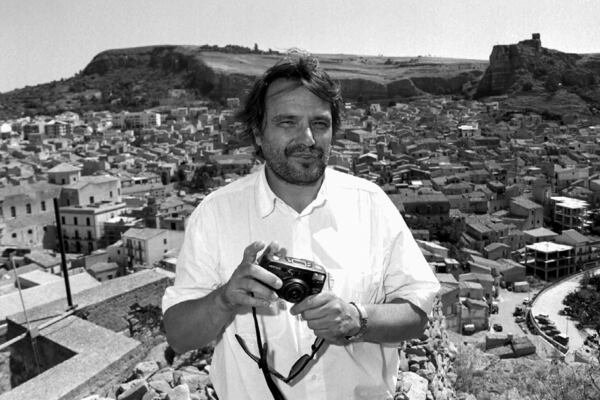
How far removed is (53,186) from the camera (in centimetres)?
2558

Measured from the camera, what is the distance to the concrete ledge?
323 centimetres

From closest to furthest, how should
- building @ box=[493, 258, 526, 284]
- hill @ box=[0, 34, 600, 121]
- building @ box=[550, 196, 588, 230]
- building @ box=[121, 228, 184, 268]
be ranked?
building @ box=[121, 228, 184, 268]
building @ box=[493, 258, 526, 284]
building @ box=[550, 196, 588, 230]
hill @ box=[0, 34, 600, 121]

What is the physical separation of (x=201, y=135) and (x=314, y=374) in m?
42.9

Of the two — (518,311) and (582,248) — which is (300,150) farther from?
(582,248)

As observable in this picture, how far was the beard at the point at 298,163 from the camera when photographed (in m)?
1.44

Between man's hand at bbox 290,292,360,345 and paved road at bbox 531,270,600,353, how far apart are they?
13.4 meters

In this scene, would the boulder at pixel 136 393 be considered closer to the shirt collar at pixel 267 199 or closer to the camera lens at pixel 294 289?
the shirt collar at pixel 267 199

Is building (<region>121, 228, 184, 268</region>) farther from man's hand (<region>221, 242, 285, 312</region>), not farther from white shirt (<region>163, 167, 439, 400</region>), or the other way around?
man's hand (<region>221, 242, 285, 312</region>)

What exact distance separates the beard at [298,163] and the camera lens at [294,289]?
1.19ft

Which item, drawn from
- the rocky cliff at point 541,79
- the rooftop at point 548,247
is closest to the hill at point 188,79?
the rocky cliff at point 541,79

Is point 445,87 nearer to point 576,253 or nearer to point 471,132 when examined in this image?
point 471,132

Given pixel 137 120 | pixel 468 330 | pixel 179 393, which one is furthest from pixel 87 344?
pixel 137 120

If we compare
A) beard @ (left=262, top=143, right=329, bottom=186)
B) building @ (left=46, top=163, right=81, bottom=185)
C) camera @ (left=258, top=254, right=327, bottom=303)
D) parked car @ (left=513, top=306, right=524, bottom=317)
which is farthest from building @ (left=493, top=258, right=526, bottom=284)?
camera @ (left=258, top=254, right=327, bottom=303)

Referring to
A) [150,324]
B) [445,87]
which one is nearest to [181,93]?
[445,87]
